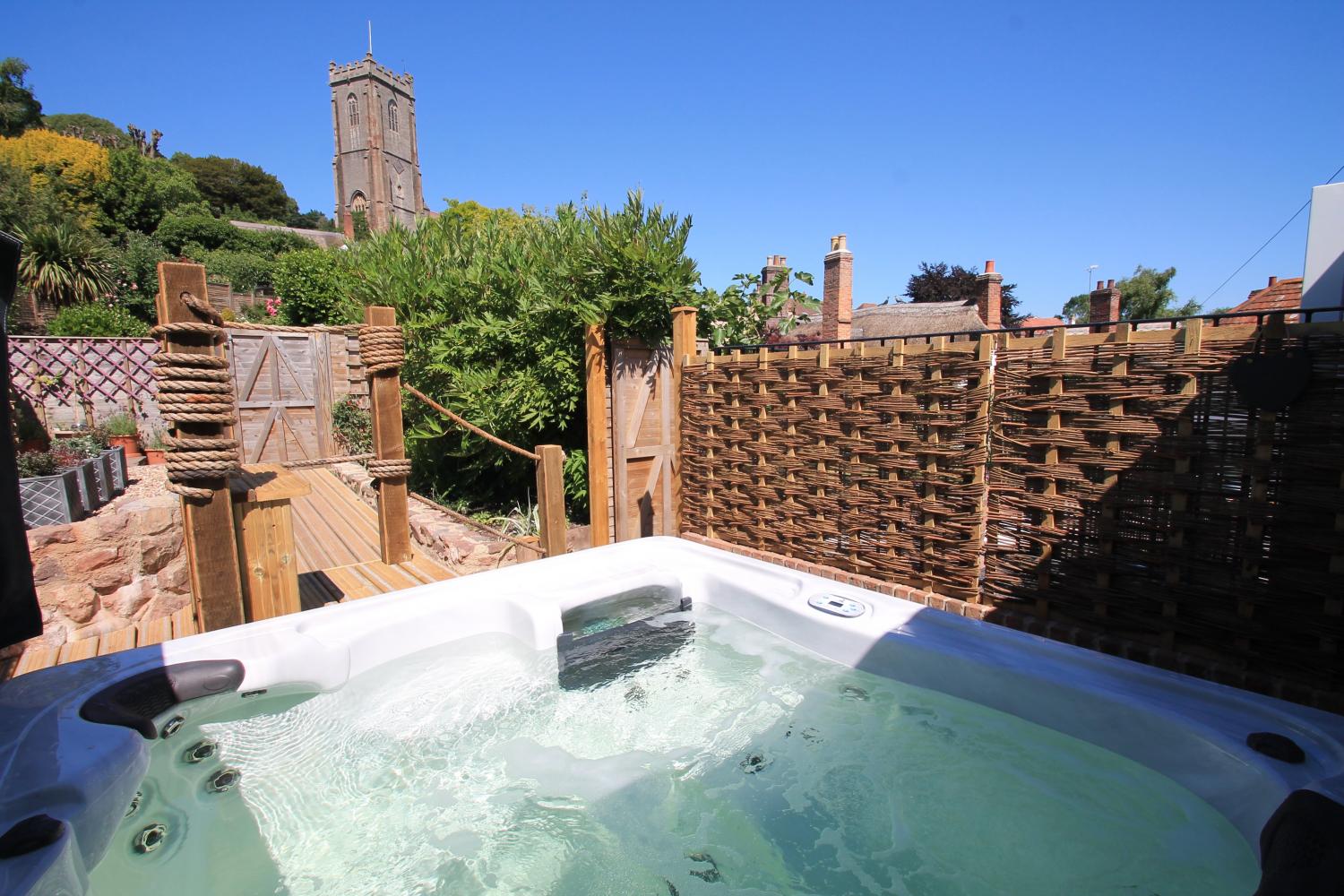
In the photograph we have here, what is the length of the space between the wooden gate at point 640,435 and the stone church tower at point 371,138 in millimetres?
46488

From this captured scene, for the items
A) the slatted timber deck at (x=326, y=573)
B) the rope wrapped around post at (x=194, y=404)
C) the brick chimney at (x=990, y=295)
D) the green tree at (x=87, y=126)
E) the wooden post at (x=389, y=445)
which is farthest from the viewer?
the green tree at (x=87, y=126)

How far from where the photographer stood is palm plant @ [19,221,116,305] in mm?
12203

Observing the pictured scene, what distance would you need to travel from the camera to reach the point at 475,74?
63.9ft

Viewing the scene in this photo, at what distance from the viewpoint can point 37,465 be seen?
13.6 feet

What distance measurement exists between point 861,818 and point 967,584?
1180 mm

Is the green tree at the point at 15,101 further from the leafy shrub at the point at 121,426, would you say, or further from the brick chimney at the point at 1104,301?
the brick chimney at the point at 1104,301

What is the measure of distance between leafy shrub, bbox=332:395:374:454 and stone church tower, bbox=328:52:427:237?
4109 cm

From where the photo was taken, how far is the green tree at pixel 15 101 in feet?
88.8

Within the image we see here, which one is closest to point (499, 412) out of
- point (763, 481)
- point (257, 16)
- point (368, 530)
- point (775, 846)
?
point (368, 530)

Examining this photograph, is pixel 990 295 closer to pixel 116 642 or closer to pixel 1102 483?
pixel 1102 483

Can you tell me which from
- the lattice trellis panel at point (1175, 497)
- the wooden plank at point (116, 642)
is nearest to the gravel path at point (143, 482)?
the wooden plank at point (116, 642)

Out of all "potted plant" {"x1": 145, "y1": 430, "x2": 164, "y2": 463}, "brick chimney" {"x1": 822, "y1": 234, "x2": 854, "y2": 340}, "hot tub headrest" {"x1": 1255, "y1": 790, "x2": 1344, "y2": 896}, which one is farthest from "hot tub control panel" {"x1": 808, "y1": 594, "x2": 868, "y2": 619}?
"brick chimney" {"x1": 822, "y1": 234, "x2": 854, "y2": 340}

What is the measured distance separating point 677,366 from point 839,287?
12697 millimetres

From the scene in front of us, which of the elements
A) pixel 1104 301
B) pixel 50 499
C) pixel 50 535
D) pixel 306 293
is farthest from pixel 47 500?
pixel 1104 301
